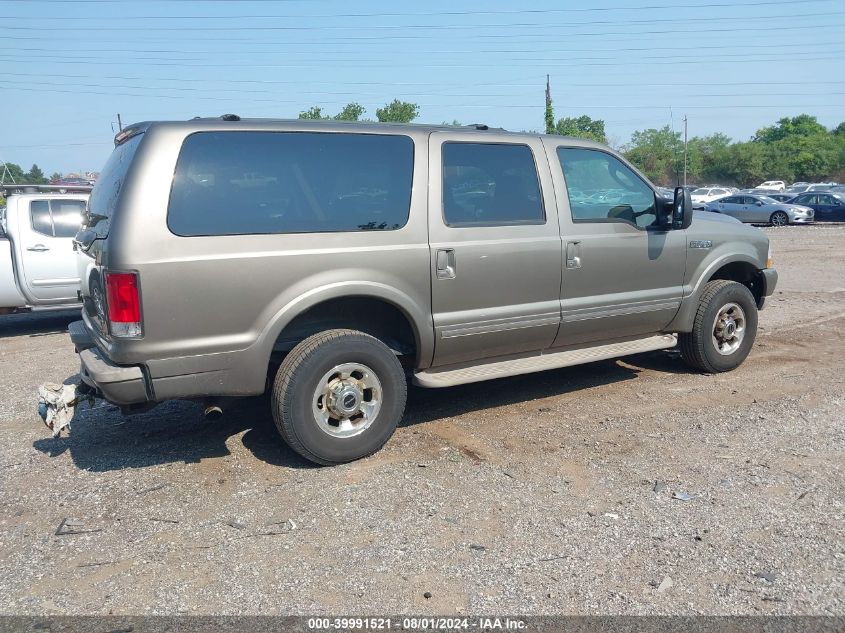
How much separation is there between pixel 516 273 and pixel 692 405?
179 centimetres

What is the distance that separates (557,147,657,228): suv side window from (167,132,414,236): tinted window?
1.40 metres

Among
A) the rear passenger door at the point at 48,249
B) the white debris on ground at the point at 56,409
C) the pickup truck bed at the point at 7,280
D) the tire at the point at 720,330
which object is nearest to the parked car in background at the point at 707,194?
the tire at the point at 720,330

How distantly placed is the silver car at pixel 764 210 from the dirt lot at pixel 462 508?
25.8m

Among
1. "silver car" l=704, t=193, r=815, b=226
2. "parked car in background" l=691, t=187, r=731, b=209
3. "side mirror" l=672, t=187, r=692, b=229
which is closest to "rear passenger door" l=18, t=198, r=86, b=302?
"side mirror" l=672, t=187, r=692, b=229

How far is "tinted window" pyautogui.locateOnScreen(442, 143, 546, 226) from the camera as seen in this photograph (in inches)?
202

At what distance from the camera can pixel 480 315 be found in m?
5.18

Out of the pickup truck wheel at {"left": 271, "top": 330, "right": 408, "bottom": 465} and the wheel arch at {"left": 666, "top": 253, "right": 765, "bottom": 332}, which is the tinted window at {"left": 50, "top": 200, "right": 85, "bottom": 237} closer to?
the pickup truck wheel at {"left": 271, "top": 330, "right": 408, "bottom": 465}

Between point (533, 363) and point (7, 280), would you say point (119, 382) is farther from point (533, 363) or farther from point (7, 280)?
point (7, 280)

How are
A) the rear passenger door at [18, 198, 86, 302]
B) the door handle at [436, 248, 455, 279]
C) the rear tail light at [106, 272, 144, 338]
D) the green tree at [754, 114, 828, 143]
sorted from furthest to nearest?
the green tree at [754, 114, 828, 143], the rear passenger door at [18, 198, 86, 302], the door handle at [436, 248, 455, 279], the rear tail light at [106, 272, 144, 338]

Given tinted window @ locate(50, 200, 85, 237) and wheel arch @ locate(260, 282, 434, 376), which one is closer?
wheel arch @ locate(260, 282, 434, 376)

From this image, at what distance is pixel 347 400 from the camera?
466cm

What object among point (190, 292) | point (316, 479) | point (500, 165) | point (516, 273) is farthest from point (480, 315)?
point (190, 292)

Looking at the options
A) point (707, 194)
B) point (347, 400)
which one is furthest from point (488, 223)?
point (707, 194)

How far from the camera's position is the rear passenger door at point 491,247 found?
5.03 m
